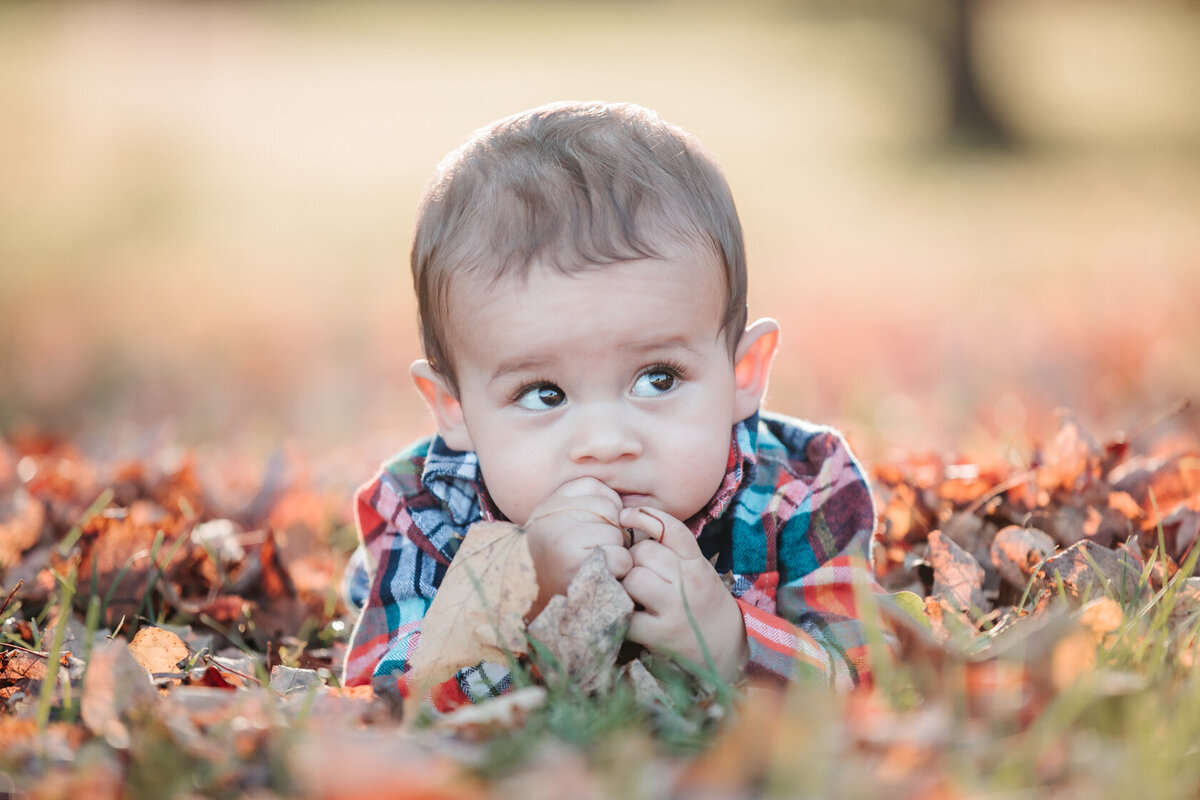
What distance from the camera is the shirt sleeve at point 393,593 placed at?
7.74 feet

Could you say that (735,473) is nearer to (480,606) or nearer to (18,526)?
(480,606)

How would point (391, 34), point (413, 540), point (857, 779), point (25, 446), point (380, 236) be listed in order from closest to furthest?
1. point (857, 779)
2. point (413, 540)
3. point (25, 446)
4. point (380, 236)
5. point (391, 34)

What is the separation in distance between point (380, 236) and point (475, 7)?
887 inches

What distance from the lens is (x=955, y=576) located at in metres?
2.56

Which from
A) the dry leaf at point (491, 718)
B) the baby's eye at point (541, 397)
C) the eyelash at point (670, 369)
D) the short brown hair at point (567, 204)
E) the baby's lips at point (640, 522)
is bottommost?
the dry leaf at point (491, 718)

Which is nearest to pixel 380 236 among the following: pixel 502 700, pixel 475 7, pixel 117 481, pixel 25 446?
pixel 25 446

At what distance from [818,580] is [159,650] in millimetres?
1444

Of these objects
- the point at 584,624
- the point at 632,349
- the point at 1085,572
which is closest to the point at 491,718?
the point at 584,624

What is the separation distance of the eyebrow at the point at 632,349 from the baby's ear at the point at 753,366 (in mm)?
302

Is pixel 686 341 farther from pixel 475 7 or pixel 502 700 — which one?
pixel 475 7

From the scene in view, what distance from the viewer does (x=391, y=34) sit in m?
28.9

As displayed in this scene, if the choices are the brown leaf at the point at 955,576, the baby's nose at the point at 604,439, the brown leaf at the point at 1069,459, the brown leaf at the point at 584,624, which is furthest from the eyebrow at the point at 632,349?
the brown leaf at the point at 1069,459

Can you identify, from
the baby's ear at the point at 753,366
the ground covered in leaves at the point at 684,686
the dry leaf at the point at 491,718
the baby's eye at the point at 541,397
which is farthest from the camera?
the baby's ear at the point at 753,366

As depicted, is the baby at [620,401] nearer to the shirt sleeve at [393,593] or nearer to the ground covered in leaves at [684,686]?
the shirt sleeve at [393,593]
